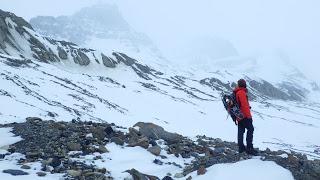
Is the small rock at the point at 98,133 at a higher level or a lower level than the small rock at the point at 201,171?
higher

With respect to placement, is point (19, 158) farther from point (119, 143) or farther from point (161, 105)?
point (161, 105)

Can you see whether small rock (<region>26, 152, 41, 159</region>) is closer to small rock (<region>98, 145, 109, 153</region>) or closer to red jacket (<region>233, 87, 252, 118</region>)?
small rock (<region>98, 145, 109, 153</region>)

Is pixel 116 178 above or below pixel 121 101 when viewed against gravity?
below

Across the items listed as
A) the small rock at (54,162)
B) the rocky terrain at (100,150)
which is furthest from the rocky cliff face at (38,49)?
the small rock at (54,162)

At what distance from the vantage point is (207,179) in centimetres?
1191

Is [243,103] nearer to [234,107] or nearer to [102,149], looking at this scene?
[234,107]

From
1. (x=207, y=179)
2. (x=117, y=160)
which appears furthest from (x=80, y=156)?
(x=207, y=179)

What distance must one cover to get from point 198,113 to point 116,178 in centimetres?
5915

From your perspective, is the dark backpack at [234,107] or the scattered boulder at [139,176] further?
the dark backpack at [234,107]

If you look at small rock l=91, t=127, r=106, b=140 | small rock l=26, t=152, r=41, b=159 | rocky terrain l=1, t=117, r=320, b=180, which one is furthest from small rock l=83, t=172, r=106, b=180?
small rock l=91, t=127, r=106, b=140

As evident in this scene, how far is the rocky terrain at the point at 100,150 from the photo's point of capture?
41.0 ft

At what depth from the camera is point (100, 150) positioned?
585 inches

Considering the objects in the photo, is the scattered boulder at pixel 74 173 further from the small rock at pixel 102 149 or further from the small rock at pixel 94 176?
the small rock at pixel 102 149

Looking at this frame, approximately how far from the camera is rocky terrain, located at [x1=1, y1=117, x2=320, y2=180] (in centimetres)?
1250
